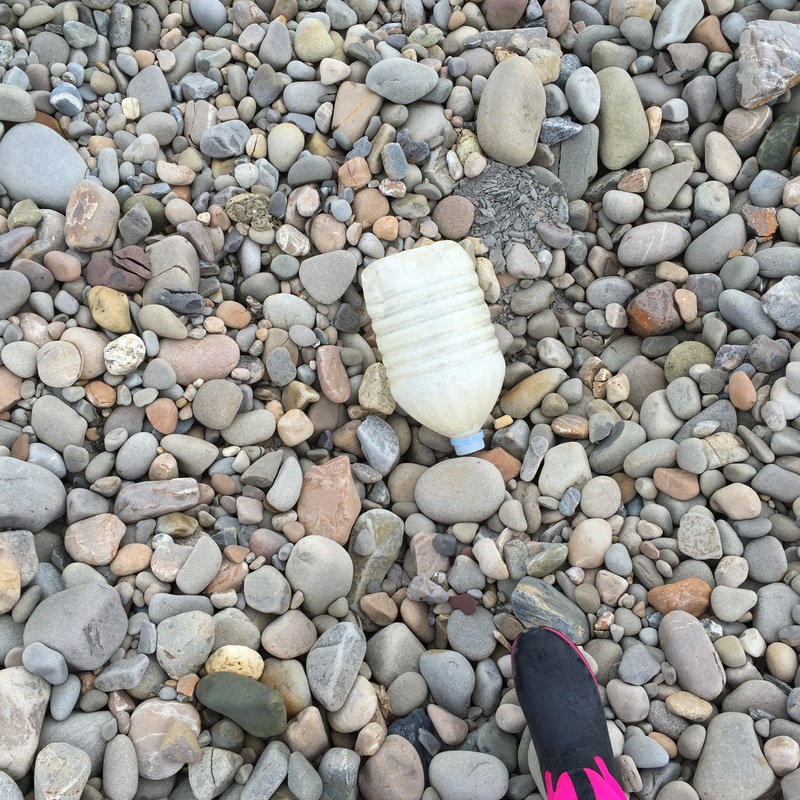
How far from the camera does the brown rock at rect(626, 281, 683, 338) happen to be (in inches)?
101

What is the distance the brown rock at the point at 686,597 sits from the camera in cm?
213

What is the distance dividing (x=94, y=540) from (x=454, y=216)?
1668mm

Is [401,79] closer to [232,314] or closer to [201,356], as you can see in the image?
[232,314]

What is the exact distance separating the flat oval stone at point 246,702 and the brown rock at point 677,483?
1392 millimetres

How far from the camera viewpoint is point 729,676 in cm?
205

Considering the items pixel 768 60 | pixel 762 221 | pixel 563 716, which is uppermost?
pixel 768 60

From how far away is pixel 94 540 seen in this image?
6.84ft

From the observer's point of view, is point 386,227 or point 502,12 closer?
point 386,227

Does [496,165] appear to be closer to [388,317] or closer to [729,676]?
[388,317]

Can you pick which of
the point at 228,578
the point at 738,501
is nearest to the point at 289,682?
the point at 228,578

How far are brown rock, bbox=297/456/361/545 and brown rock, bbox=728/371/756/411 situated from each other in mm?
1330

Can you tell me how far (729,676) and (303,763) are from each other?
1274 mm

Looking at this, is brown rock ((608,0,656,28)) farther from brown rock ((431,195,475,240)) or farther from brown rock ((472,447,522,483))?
brown rock ((472,447,522,483))

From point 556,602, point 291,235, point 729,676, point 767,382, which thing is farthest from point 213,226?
point 729,676
